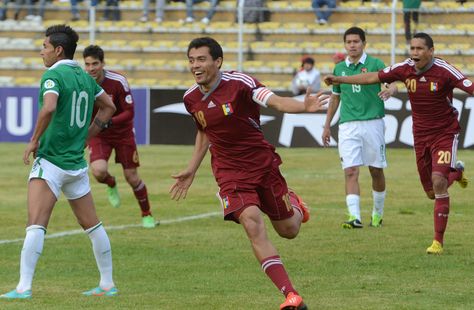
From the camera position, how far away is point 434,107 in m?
12.5

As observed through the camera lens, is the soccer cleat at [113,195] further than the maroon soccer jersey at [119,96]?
Yes

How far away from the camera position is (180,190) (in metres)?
9.59

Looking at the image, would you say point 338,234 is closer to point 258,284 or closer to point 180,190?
point 258,284

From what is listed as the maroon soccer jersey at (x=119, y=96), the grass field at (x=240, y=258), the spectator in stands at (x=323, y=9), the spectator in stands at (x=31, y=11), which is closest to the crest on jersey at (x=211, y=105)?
the grass field at (x=240, y=258)

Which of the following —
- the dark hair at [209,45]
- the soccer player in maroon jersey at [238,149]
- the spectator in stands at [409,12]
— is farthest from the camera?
the spectator in stands at [409,12]

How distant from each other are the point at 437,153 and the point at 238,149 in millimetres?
3682

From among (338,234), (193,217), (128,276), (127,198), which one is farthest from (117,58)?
(128,276)

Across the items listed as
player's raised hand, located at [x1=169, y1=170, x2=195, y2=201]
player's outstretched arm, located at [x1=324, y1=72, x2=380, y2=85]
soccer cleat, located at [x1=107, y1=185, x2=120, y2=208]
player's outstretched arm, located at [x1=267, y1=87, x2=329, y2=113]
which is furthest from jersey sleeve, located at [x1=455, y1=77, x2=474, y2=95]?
soccer cleat, located at [x1=107, y1=185, x2=120, y2=208]

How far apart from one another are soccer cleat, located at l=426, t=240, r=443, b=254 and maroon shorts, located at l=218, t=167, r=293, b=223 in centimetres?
295

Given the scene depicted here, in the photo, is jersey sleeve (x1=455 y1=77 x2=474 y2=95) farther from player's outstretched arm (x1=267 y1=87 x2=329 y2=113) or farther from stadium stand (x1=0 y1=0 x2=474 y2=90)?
stadium stand (x1=0 y1=0 x2=474 y2=90)

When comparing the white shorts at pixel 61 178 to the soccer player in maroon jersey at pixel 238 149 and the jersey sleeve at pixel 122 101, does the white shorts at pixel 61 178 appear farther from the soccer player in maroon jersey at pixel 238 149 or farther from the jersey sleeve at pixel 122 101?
the jersey sleeve at pixel 122 101

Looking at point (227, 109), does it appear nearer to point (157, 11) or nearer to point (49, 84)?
point (49, 84)

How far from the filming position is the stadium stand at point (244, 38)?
1053 inches

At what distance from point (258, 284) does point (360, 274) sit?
1.06m
